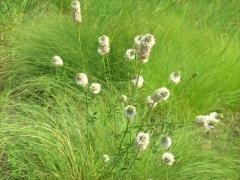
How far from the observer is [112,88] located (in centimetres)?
402

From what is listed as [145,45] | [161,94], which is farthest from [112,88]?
[145,45]

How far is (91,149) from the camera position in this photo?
9.96 ft

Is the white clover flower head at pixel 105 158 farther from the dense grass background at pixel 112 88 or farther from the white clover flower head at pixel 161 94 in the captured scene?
the white clover flower head at pixel 161 94

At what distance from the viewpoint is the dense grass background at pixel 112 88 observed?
3115 mm

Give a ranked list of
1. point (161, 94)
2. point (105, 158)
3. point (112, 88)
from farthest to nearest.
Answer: point (112, 88) < point (105, 158) < point (161, 94)

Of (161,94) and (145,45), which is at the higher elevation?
(145,45)

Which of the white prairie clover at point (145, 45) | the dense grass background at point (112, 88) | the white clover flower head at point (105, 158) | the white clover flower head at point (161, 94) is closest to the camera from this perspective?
the white prairie clover at point (145, 45)

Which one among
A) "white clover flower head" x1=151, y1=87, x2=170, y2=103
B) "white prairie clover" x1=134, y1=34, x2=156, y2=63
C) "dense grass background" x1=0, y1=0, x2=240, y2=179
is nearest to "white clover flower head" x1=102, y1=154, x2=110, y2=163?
"dense grass background" x1=0, y1=0, x2=240, y2=179

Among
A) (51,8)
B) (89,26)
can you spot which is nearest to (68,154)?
(89,26)

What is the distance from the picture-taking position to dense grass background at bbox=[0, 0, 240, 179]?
3.12m

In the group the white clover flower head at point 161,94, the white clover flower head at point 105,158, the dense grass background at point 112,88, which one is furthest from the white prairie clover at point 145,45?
the white clover flower head at point 105,158

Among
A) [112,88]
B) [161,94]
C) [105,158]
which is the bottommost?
[105,158]

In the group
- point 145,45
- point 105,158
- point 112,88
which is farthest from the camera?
point 112,88

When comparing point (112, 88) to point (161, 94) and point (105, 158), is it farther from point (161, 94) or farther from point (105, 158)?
point (161, 94)
